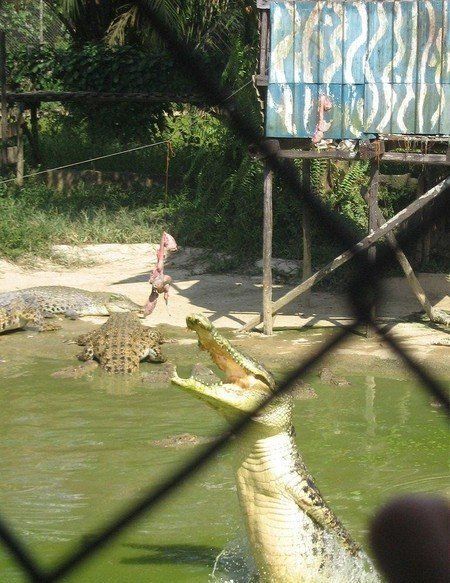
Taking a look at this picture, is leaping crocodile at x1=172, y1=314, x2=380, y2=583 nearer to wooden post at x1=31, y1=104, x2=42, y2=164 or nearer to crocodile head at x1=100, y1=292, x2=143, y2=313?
crocodile head at x1=100, y1=292, x2=143, y2=313

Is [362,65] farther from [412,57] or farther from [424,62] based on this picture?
[424,62]

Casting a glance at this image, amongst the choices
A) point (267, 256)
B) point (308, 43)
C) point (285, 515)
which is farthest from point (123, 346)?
point (285, 515)

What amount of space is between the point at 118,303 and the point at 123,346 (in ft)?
7.25

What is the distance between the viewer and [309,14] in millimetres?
8922

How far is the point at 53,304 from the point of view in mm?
11188

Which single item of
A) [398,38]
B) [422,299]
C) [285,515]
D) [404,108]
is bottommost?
[422,299]

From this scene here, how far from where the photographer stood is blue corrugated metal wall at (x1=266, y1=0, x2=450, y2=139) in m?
8.79

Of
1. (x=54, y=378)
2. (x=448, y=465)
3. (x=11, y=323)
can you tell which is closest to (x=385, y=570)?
(x=448, y=465)

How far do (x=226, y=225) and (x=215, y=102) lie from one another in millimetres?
12111

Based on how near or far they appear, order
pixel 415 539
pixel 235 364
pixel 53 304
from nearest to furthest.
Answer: pixel 415 539
pixel 235 364
pixel 53 304

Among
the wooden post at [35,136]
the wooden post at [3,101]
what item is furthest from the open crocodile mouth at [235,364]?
the wooden post at [35,136]

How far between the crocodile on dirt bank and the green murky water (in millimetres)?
1406

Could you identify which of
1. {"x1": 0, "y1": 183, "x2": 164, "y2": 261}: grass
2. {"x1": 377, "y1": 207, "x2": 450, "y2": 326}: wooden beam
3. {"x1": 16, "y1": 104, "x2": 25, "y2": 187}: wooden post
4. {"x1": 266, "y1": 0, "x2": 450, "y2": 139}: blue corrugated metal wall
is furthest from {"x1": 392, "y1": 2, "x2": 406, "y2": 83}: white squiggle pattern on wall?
{"x1": 16, "y1": 104, "x2": 25, "y2": 187}: wooden post

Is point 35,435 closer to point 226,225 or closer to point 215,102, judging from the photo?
point 215,102
